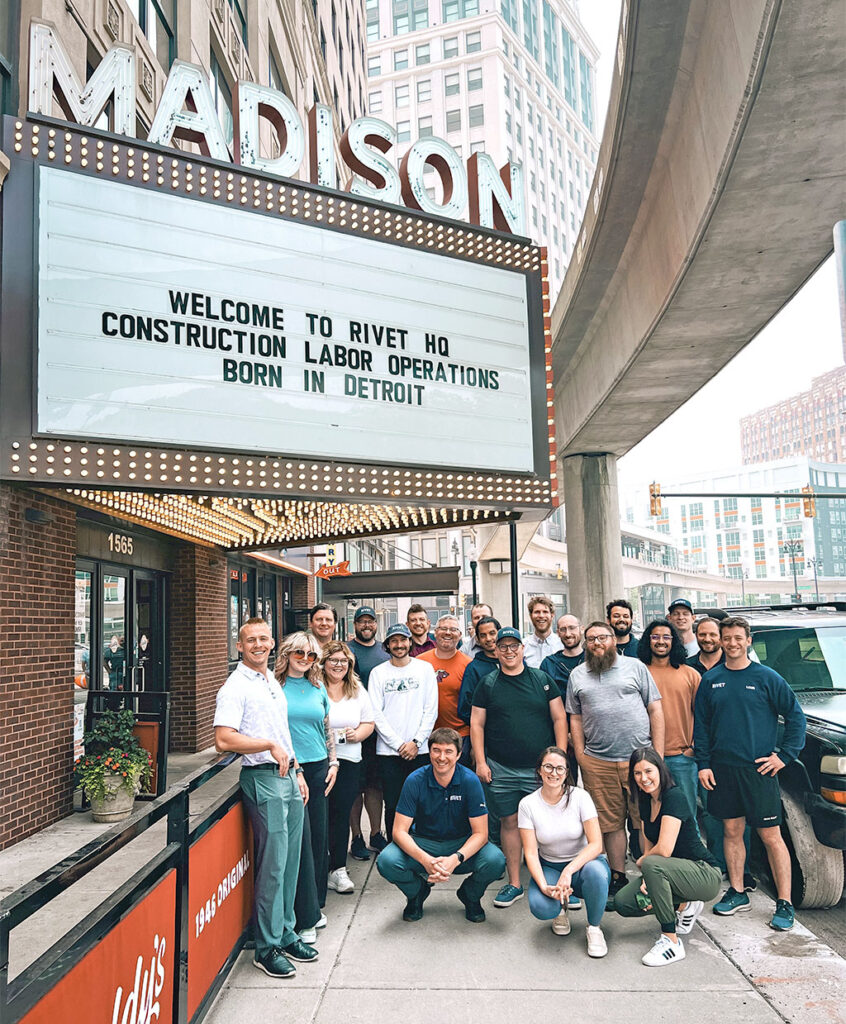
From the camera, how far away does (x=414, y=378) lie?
23.6 feet

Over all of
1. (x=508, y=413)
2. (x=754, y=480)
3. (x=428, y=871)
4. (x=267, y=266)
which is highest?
(x=754, y=480)

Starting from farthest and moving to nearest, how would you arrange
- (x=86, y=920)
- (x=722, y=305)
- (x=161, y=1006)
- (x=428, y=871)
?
(x=722, y=305)
(x=428, y=871)
(x=161, y=1006)
(x=86, y=920)

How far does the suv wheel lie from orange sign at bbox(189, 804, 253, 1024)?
12.1ft

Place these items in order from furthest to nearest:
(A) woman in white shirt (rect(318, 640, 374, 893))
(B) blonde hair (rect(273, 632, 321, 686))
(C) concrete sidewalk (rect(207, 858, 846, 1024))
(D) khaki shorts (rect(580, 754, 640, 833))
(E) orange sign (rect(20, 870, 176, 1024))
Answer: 1. (A) woman in white shirt (rect(318, 640, 374, 893))
2. (D) khaki shorts (rect(580, 754, 640, 833))
3. (B) blonde hair (rect(273, 632, 321, 686))
4. (C) concrete sidewalk (rect(207, 858, 846, 1024))
5. (E) orange sign (rect(20, 870, 176, 1024))

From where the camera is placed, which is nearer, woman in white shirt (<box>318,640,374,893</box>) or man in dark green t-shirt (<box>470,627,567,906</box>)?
man in dark green t-shirt (<box>470,627,567,906</box>)

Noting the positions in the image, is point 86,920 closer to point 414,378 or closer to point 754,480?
point 414,378

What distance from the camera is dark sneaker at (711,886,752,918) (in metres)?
5.63

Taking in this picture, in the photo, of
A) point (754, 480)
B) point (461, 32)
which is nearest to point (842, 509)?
point (754, 480)

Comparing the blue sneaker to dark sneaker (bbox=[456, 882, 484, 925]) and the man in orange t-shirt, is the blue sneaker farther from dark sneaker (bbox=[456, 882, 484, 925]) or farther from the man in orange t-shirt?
the man in orange t-shirt

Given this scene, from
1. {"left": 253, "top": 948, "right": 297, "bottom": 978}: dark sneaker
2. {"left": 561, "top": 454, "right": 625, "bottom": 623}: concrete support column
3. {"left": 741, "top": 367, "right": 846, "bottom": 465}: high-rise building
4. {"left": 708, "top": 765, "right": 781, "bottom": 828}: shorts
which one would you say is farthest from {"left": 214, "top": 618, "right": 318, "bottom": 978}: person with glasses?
{"left": 741, "top": 367, "right": 846, "bottom": 465}: high-rise building

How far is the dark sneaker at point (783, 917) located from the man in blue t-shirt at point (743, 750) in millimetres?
49

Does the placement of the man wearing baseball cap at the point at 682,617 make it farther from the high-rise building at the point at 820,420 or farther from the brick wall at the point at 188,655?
the high-rise building at the point at 820,420

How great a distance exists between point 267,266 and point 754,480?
6319 inches

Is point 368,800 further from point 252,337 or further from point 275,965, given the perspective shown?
point 252,337
